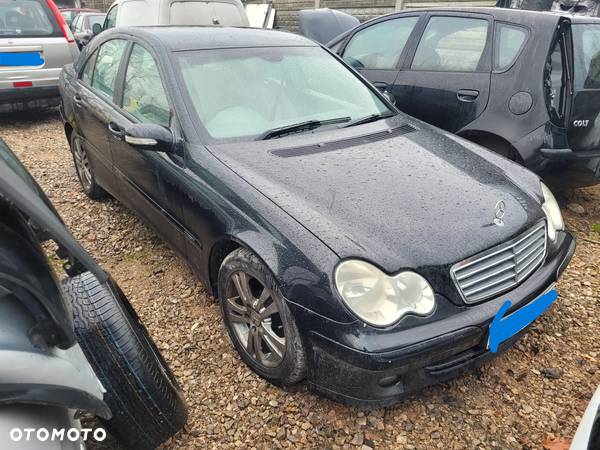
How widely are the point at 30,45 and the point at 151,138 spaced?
4.73 m

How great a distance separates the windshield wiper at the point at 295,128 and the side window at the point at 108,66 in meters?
1.37

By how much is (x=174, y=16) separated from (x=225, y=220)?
16.8 feet

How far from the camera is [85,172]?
4008 millimetres

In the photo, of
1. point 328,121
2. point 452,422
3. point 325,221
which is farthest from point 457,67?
point 452,422

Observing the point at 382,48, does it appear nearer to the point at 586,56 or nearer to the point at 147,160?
the point at 586,56

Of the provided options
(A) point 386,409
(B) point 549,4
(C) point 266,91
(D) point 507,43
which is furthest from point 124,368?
(B) point 549,4

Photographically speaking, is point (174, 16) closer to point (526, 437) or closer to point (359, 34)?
point (359, 34)

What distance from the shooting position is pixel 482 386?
2160mm

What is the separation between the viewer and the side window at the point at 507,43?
11.4 ft

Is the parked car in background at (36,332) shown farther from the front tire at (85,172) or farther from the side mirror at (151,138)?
the front tire at (85,172)

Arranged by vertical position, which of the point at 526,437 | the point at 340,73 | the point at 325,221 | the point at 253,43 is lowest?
the point at 526,437

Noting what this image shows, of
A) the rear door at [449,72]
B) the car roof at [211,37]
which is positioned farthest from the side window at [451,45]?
the car roof at [211,37]

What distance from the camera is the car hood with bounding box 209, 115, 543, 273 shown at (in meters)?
1.80

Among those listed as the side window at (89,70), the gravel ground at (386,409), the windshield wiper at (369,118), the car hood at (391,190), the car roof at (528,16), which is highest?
the car roof at (528,16)
